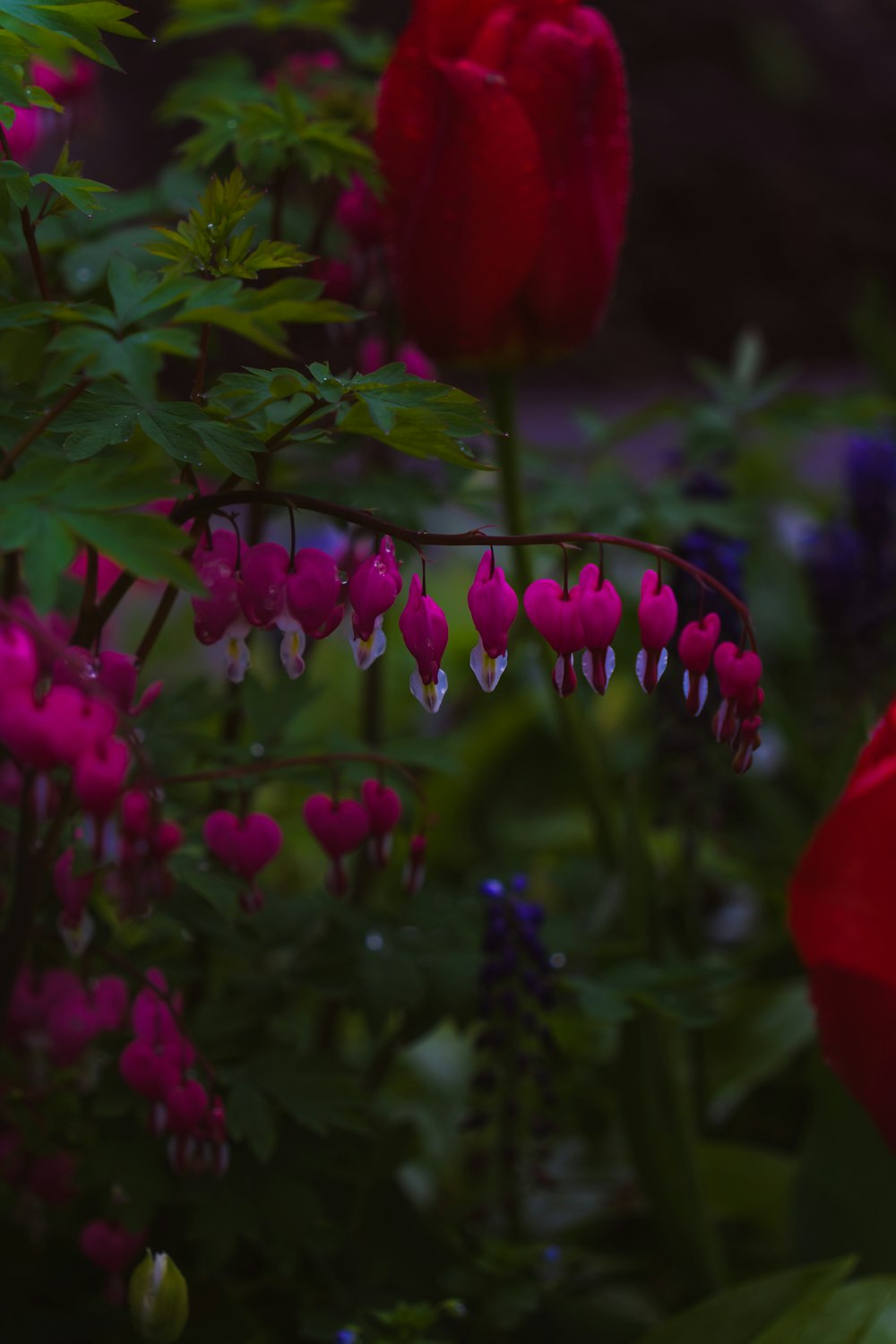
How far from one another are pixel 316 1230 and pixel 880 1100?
25 cm

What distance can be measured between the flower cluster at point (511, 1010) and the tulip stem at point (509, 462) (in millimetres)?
184

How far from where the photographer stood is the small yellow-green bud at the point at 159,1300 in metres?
0.47

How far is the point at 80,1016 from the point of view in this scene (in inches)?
21.7

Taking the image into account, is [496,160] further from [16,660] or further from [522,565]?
[16,660]

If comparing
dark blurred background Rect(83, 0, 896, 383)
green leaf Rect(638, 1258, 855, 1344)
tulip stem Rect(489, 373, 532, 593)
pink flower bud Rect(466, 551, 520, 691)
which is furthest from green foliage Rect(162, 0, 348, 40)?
dark blurred background Rect(83, 0, 896, 383)

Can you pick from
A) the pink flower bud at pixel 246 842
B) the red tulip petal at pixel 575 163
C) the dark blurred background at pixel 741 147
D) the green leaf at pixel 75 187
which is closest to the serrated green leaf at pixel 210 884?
the pink flower bud at pixel 246 842

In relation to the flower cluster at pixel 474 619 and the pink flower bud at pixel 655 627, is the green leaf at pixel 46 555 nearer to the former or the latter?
the flower cluster at pixel 474 619

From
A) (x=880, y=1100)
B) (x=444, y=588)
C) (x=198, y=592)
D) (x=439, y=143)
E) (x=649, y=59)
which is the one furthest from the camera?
(x=649, y=59)

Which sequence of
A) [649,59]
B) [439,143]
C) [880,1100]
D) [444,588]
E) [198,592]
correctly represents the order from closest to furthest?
[198,592] < [880,1100] < [439,143] < [444,588] < [649,59]

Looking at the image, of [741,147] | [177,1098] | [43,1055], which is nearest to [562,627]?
[177,1098]

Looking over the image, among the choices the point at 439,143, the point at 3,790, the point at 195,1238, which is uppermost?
the point at 439,143

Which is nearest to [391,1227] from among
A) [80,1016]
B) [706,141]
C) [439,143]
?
[80,1016]

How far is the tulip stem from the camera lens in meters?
0.74

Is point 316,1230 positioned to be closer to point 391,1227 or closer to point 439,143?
point 391,1227
